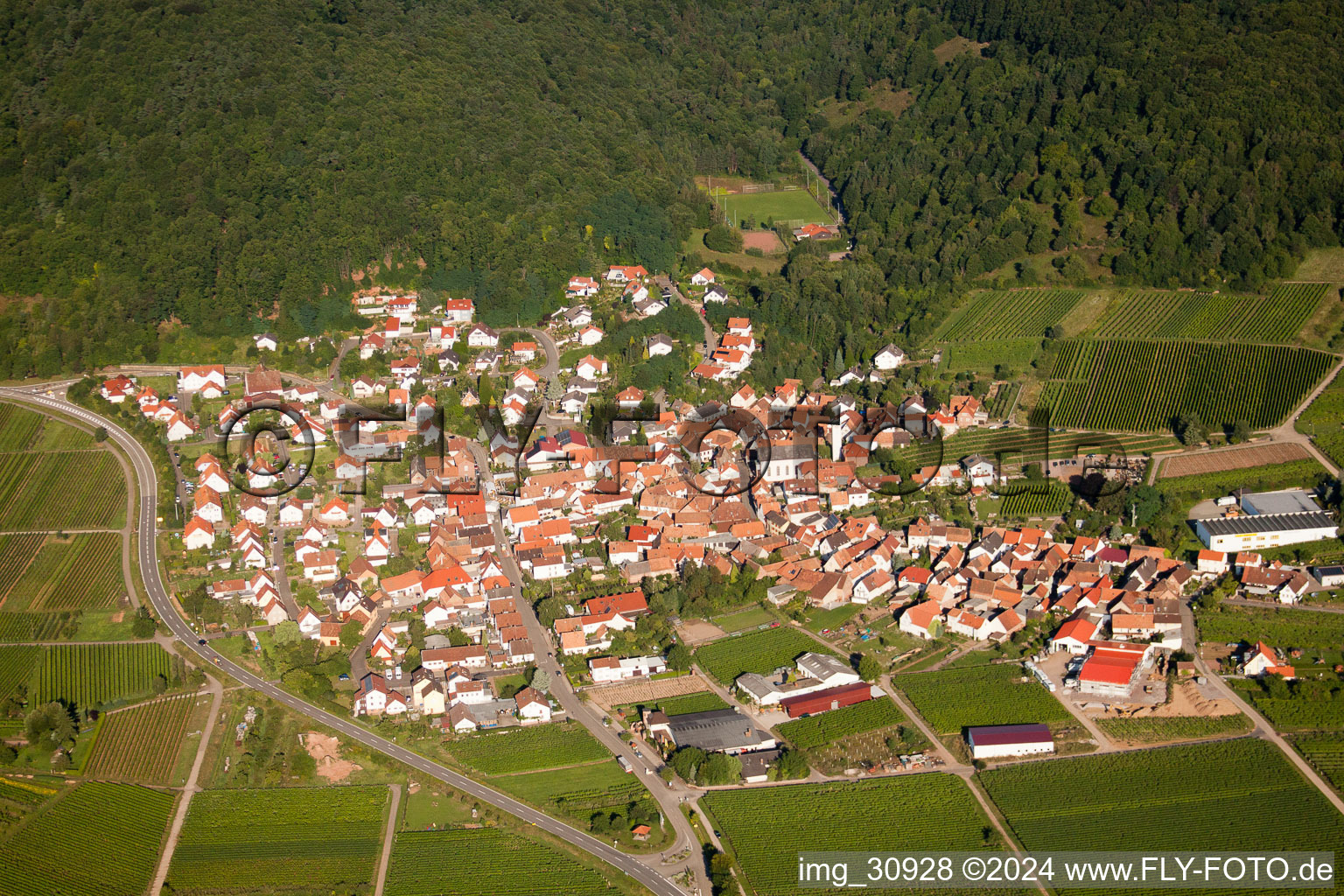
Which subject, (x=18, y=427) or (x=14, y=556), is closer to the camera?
(x=14, y=556)

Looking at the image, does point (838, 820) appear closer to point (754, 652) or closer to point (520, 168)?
point (754, 652)

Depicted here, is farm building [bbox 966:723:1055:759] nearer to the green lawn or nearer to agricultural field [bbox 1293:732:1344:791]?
agricultural field [bbox 1293:732:1344:791]

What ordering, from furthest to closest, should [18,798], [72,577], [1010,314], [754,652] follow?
[1010,314] → [72,577] → [754,652] → [18,798]

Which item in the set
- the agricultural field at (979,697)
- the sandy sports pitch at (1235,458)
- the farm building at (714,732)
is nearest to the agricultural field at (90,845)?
the farm building at (714,732)

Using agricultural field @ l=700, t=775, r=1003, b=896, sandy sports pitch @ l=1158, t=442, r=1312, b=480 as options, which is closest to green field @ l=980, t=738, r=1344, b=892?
agricultural field @ l=700, t=775, r=1003, b=896

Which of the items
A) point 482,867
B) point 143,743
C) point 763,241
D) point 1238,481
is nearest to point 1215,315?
point 1238,481

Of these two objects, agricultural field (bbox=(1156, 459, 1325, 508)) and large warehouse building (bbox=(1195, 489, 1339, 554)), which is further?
agricultural field (bbox=(1156, 459, 1325, 508))

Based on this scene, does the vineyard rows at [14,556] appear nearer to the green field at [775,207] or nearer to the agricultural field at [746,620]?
the agricultural field at [746,620]

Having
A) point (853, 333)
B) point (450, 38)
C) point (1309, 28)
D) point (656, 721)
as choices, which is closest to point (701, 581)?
point (656, 721)
